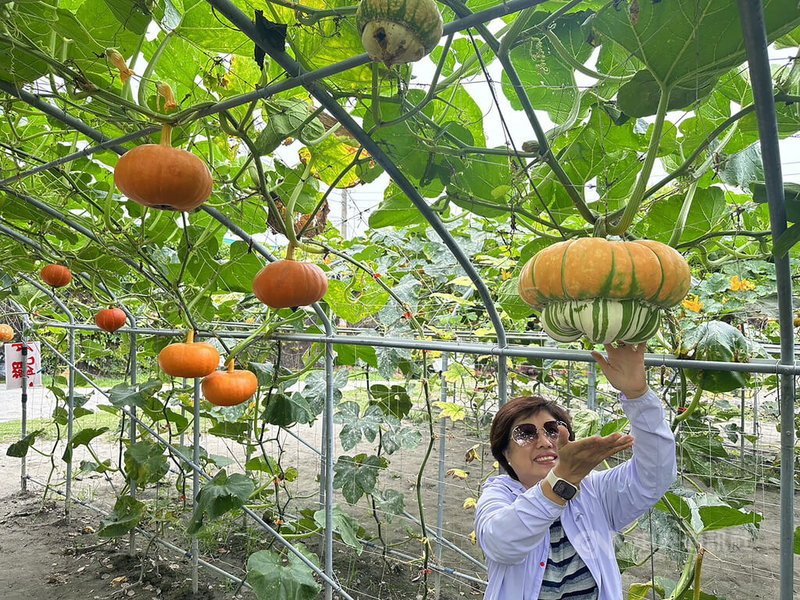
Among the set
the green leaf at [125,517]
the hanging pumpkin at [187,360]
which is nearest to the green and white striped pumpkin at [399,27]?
the hanging pumpkin at [187,360]

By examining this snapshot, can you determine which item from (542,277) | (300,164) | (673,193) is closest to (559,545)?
(542,277)

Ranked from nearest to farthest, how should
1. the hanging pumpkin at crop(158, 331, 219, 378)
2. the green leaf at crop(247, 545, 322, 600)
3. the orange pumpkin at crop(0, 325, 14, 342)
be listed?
the hanging pumpkin at crop(158, 331, 219, 378) < the green leaf at crop(247, 545, 322, 600) < the orange pumpkin at crop(0, 325, 14, 342)

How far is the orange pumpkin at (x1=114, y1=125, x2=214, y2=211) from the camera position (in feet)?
3.49

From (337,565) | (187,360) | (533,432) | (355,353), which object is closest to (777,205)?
(533,432)

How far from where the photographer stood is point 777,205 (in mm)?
931

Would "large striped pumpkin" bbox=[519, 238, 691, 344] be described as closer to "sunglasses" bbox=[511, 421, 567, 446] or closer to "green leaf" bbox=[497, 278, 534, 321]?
"sunglasses" bbox=[511, 421, 567, 446]

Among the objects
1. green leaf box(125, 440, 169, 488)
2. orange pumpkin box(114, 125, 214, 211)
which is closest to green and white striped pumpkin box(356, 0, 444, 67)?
orange pumpkin box(114, 125, 214, 211)

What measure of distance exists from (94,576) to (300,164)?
331 centimetres

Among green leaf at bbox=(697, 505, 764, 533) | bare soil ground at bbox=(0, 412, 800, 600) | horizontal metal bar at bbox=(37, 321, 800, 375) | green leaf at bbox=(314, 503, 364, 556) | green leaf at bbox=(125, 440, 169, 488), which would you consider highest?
horizontal metal bar at bbox=(37, 321, 800, 375)

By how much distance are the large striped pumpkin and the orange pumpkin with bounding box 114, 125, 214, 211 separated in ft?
2.45

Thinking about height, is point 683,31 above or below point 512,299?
above

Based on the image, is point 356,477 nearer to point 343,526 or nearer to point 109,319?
point 343,526

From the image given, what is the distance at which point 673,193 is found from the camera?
1.36 metres

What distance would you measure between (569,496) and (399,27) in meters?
0.94
